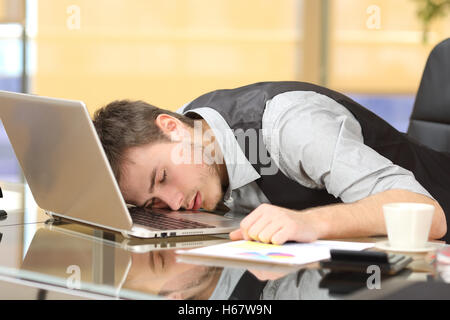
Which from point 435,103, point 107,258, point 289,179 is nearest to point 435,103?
point 435,103

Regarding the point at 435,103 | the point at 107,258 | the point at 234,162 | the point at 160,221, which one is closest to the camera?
the point at 107,258

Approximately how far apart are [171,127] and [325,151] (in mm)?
356

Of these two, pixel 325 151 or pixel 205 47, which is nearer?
pixel 325 151

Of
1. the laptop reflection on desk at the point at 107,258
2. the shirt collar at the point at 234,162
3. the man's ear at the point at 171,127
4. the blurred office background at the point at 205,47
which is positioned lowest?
the laptop reflection on desk at the point at 107,258

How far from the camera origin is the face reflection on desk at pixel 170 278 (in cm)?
80

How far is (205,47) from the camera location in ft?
15.9

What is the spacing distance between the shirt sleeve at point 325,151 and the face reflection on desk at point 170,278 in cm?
47

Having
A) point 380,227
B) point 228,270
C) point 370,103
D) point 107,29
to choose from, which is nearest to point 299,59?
point 370,103

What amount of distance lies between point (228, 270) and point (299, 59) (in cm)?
408

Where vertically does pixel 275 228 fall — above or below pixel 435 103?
below

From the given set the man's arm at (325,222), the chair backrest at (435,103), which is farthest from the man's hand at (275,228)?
the chair backrest at (435,103)

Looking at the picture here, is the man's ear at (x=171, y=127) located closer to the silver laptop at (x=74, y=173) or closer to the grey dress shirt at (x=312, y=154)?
the grey dress shirt at (x=312, y=154)

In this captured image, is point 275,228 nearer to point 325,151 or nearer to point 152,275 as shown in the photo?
point 152,275
